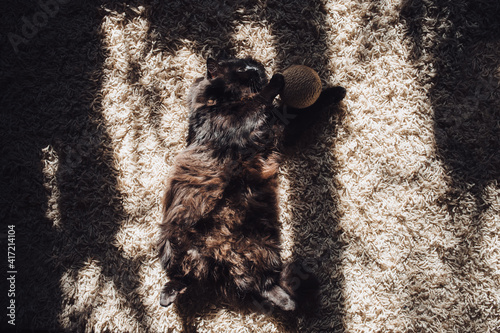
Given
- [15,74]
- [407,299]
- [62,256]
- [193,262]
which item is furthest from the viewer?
[15,74]

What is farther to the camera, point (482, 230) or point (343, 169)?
point (343, 169)

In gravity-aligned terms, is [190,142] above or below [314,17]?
below

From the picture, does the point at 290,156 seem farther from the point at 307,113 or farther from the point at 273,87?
the point at 273,87

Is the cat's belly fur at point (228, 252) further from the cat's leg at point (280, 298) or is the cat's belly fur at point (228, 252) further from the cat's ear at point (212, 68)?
the cat's ear at point (212, 68)

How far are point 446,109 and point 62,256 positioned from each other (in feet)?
11.6

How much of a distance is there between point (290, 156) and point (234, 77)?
0.83 metres

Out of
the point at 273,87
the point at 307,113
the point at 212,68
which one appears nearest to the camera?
the point at 273,87

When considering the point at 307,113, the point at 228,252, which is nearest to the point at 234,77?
the point at 307,113

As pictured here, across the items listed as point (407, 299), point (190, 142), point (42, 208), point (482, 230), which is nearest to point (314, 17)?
point (190, 142)

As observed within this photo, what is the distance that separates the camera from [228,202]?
2.16 meters

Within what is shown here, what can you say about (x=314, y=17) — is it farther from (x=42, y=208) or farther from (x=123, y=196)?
(x=42, y=208)

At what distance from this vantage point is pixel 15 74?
2.71m

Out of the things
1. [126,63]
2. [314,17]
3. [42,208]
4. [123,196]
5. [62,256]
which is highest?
[314,17]

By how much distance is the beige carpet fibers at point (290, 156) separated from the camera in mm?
2404
